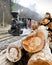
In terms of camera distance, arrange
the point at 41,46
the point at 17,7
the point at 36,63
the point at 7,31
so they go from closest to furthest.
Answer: the point at 36,63
the point at 41,46
the point at 7,31
the point at 17,7

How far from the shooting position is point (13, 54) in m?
1.37

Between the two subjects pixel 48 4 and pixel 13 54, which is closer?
pixel 13 54

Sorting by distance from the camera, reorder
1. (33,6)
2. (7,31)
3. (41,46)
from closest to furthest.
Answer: (41,46) → (7,31) → (33,6)

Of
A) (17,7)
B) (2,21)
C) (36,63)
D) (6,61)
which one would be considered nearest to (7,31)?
(2,21)

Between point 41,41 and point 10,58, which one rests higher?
point 41,41

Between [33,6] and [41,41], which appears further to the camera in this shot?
[33,6]

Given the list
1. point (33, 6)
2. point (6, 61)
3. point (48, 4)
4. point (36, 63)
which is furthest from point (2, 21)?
point (36, 63)

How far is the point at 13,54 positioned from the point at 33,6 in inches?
146

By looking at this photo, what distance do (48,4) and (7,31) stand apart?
1792 mm

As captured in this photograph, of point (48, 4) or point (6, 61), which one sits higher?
point (48, 4)

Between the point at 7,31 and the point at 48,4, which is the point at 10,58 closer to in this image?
the point at 7,31

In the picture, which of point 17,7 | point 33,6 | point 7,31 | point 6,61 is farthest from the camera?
point 33,6

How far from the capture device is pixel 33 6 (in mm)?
4992

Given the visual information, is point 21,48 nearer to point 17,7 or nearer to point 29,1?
point 17,7
